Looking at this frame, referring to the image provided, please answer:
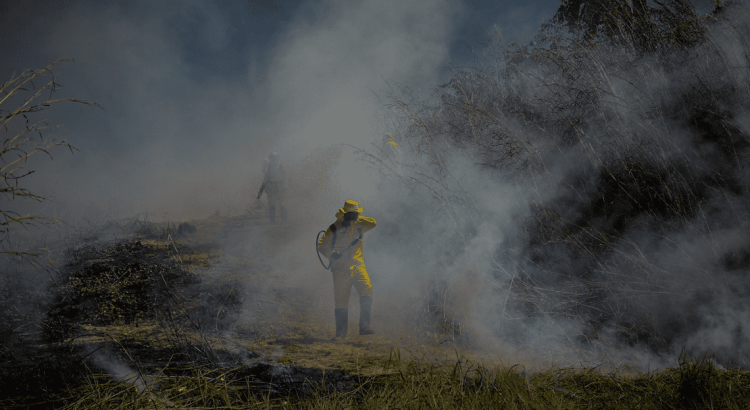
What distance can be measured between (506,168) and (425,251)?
1.53 m

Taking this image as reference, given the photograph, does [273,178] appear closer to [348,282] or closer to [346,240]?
[346,240]

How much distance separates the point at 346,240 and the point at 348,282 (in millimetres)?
523

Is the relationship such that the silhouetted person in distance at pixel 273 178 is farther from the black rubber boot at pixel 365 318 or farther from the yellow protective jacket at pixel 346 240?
the black rubber boot at pixel 365 318

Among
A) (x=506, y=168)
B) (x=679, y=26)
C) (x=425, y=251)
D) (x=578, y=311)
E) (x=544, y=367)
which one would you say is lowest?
(x=544, y=367)

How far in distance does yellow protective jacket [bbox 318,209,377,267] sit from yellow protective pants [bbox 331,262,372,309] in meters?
0.10

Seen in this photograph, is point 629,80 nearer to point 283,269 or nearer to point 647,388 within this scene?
point 647,388

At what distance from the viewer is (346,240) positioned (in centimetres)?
452

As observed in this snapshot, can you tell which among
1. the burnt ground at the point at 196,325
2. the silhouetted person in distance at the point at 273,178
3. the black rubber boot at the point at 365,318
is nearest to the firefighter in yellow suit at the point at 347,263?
the black rubber boot at the point at 365,318

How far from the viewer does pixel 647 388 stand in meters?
2.21

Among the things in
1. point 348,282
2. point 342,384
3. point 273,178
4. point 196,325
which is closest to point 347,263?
point 348,282

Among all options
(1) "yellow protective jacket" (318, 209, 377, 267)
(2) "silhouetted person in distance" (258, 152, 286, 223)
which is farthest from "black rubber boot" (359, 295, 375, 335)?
(2) "silhouetted person in distance" (258, 152, 286, 223)

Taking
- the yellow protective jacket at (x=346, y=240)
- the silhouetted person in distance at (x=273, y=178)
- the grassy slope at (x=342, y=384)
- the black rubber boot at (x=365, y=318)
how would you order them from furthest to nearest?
the silhouetted person in distance at (x=273, y=178)
the yellow protective jacket at (x=346, y=240)
the black rubber boot at (x=365, y=318)
the grassy slope at (x=342, y=384)

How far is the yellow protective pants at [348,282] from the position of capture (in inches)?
172

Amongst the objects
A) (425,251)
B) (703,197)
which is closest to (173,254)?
(425,251)
